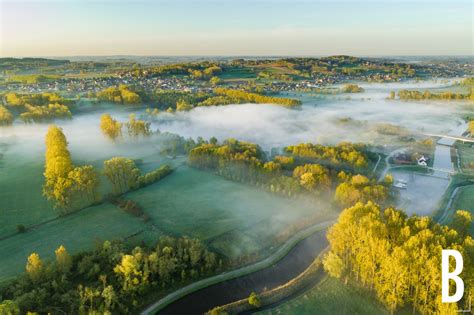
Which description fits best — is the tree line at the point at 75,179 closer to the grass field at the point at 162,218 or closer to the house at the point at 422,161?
the grass field at the point at 162,218

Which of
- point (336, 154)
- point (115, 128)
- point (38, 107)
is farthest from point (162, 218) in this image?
point (38, 107)

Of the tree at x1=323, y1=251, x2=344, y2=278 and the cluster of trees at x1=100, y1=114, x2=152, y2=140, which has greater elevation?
the cluster of trees at x1=100, y1=114, x2=152, y2=140

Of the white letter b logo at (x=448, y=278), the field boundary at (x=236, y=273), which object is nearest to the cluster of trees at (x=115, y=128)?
the field boundary at (x=236, y=273)

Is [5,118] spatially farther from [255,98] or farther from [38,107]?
[255,98]

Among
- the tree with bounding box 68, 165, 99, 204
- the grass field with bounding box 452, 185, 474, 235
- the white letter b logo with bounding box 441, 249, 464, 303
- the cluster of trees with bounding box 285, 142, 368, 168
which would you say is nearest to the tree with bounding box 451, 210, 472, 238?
the grass field with bounding box 452, 185, 474, 235

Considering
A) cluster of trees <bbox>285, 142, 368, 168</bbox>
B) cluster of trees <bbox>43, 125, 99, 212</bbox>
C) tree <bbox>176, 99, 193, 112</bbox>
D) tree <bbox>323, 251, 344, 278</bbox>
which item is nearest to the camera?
tree <bbox>323, 251, 344, 278</bbox>

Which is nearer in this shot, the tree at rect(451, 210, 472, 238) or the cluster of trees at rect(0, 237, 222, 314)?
the cluster of trees at rect(0, 237, 222, 314)

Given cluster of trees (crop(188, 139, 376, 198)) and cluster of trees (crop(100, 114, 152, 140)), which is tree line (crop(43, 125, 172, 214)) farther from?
cluster of trees (crop(100, 114, 152, 140))
